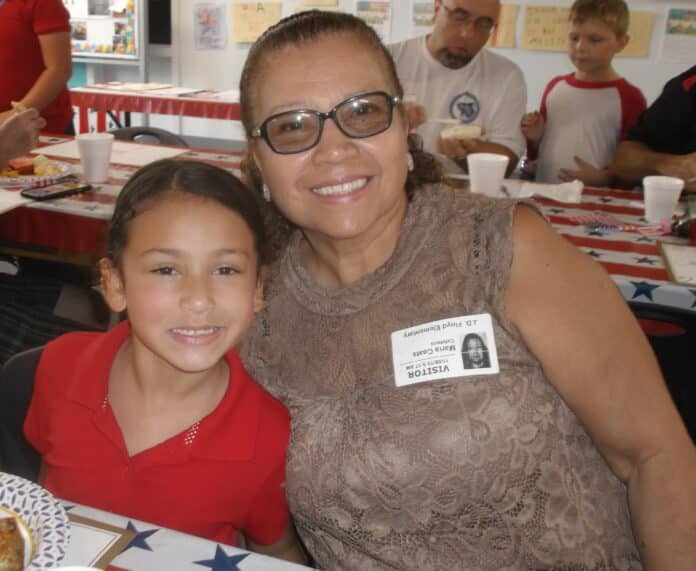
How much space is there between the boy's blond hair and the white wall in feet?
7.74

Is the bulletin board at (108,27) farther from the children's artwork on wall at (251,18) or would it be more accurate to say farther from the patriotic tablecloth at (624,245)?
the patriotic tablecloth at (624,245)

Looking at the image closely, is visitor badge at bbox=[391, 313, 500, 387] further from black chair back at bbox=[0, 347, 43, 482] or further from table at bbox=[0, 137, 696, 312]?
table at bbox=[0, 137, 696, 312]

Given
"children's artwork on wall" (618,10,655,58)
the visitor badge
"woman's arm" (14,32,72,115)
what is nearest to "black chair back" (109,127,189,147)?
"woman's arm" (14,32,72,115)

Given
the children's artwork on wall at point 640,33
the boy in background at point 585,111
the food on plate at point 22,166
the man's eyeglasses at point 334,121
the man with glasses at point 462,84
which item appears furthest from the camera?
the children's artwork on wall at point 640,33

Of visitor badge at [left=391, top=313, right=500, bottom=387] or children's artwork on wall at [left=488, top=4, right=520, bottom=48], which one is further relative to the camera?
children's artwork on wall at [left=488, top=4, right=520, bottom=48]

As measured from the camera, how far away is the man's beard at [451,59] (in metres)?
3.68

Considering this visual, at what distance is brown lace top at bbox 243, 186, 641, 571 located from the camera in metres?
1.15

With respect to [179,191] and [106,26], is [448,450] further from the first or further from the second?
[106,26]

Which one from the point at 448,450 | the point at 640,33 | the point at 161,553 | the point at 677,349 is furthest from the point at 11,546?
the point at 640,33

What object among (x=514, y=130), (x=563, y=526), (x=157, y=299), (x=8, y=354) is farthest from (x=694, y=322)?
(x=514, y=130)

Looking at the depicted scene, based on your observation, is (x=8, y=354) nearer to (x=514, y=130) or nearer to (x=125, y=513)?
(x=125, y=513)

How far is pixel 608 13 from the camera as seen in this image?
3.70 meters

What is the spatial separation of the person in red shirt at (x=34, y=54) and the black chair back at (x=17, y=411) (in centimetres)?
276

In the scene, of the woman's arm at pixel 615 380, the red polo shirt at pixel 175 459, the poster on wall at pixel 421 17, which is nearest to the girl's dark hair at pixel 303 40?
the woman's arm at pixel 615 380
